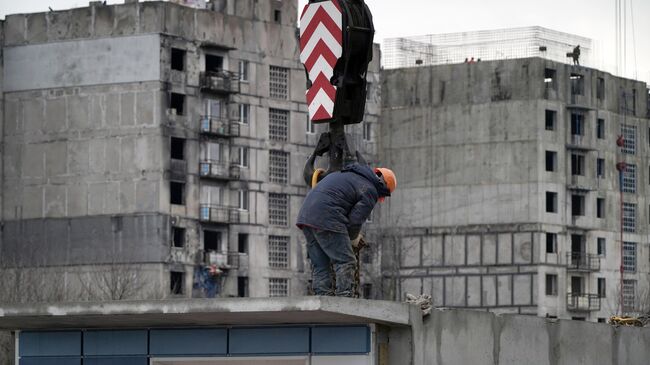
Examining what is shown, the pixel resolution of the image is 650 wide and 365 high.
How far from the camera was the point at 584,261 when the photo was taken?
112688 mm

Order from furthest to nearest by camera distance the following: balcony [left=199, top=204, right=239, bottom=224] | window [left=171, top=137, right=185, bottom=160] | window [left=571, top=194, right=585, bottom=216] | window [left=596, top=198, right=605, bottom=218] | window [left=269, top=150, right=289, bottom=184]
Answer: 1. window [left=596, top=198, right=605, bottom=218]
2. window [left=571, top=194, right=585, bottom=216]
3. window [left=269, top=150, right=289, bottom=184]
4. balcony [left=199, top=204, right=239, bottom=224]
5. window [left=171, top=137, right=185, bottom=160]

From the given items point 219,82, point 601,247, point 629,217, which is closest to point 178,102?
point 219,82

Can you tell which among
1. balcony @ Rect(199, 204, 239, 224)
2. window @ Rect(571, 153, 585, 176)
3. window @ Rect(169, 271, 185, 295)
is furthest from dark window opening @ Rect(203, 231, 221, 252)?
window @ Rect(571, 153, 585, 176)

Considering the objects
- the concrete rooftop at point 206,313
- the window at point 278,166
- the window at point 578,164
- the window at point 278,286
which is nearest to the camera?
the concrete rooftop at point 206,313

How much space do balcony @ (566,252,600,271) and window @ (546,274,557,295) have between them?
54.2 inches

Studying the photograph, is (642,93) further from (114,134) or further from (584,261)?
(114,134)

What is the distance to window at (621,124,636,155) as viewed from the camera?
382 ft

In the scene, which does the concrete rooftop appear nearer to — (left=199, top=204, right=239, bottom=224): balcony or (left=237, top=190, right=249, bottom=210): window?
(left=199, top=204, right=239, bottom=224): balcony

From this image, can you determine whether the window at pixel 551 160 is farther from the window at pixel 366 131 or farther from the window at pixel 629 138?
the window at pixel 366 131

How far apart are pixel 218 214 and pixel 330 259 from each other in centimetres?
7881

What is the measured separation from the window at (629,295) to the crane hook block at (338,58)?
293ft

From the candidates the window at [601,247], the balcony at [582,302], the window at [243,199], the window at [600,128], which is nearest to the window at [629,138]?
the window at [600,128]

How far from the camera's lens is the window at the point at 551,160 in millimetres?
110500

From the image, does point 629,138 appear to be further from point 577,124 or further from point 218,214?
point 218,214
